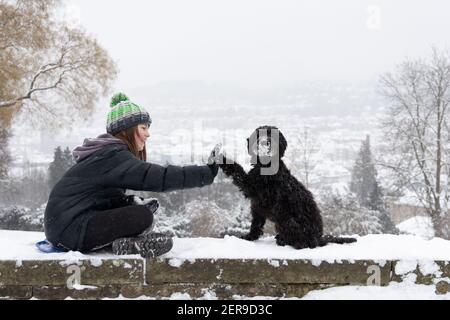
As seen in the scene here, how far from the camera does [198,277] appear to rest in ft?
12.8

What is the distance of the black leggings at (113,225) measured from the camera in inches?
150

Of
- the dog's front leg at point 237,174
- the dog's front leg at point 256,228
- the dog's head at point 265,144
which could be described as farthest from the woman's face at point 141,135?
the dog's front leg at point 256,228

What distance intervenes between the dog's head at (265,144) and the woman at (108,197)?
0.46m

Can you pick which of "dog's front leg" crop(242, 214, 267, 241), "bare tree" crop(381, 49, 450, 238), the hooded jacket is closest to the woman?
the hooded jacket

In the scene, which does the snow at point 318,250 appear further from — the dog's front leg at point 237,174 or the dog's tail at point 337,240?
the dog's front leg at point 237,174

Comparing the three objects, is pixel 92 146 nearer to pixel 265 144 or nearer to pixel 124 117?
pixel 124 117

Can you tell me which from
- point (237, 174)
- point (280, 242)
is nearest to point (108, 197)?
point (237, 174)

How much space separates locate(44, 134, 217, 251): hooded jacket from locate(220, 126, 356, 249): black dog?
0.45 meters

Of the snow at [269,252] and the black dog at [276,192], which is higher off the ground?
the black dog at [276,192]

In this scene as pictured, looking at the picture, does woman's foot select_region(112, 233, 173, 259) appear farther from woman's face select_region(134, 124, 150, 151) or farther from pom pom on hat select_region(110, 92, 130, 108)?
pom pom on hat select_region(110, 92, 130, 108)

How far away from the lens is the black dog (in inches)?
165

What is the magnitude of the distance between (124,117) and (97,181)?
588mm
